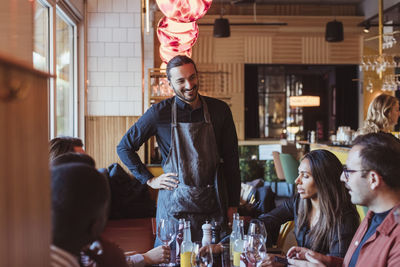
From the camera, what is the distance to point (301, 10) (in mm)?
11438

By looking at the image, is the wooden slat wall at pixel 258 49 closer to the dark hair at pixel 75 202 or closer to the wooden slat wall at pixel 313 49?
the wooden slat wall at pixel 313 49

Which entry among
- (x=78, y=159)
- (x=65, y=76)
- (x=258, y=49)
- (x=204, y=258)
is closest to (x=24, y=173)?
(x=78, y=159)

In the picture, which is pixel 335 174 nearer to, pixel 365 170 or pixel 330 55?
pixel 365 170

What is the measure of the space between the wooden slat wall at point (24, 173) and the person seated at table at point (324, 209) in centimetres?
193

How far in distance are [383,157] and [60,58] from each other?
399 centimetres

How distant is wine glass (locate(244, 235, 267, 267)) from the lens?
185cm

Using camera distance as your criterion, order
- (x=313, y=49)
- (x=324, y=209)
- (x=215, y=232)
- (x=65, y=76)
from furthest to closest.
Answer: (x=313, y=49), (x=65, y=76), (x=215, y=232), (x=324, y=209)

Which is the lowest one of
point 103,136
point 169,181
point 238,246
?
point 238,246

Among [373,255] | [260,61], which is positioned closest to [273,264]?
[373,255]

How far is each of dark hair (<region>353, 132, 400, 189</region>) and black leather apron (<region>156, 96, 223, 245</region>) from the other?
1.02 metres

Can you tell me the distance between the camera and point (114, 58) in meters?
5.74

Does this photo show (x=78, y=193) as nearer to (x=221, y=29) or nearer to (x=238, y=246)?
(x=238, y=246)

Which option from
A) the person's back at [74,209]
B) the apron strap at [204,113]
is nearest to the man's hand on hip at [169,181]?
the apron strap at [204,113]

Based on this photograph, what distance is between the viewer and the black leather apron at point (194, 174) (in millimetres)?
2518
